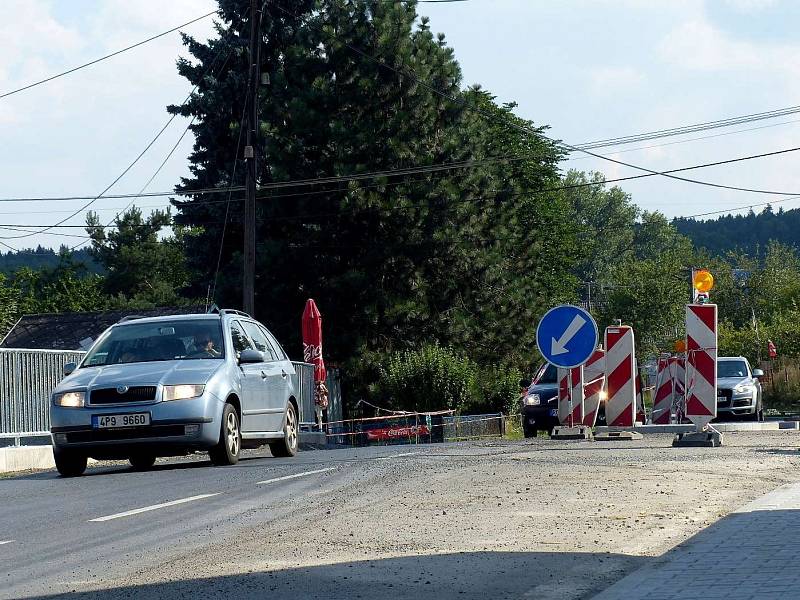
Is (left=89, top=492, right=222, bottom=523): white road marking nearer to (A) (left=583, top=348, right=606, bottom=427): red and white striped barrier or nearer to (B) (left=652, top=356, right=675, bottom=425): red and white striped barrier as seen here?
(A) (left=583, top=348, right=606, bottom=427): red and white striped barrier

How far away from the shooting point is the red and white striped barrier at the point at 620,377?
20.1 meters

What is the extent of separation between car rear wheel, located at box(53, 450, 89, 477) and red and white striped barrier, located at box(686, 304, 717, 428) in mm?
7538

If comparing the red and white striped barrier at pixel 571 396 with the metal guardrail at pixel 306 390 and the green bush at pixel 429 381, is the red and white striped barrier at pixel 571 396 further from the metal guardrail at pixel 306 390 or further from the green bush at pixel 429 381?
the green bush at pixel 429 381

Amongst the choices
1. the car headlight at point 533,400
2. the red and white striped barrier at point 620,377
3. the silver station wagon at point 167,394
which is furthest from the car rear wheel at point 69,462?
the car headlight at point 533,400

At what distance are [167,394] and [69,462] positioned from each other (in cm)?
153

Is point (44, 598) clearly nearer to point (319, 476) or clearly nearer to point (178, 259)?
point (319, 476)

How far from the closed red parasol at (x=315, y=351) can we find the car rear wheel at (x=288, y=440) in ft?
45.1

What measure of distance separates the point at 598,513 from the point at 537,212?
54212mm

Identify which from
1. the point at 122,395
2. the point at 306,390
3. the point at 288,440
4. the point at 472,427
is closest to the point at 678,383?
the point at 306,390

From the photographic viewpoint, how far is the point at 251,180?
37656mm

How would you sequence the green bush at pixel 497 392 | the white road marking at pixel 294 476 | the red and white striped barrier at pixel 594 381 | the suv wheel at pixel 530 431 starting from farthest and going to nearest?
the green bush at pixel 497 392, the suv wheel at pixel 530 431, the red and white striped barrier at pixel 594 381, the white road marking at pixel 294 476

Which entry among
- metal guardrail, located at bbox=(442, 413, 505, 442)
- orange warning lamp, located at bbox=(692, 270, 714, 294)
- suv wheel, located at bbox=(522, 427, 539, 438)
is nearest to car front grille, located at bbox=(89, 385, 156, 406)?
orange warning lamp, located at bbox=(692, 270, 714, 294)

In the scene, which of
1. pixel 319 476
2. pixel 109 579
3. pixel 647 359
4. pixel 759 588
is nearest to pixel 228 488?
pixel 319 476

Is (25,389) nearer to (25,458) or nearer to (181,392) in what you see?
(25,458)
